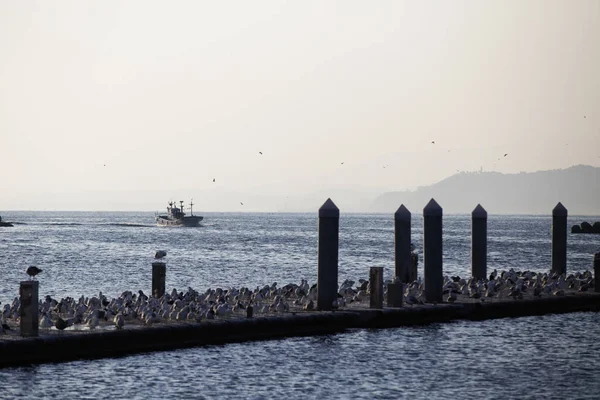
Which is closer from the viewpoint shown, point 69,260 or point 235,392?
point 235,392

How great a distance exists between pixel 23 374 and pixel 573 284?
76.0 feet

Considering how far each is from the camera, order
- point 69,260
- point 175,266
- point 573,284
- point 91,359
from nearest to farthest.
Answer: point 91,359 < point 573,284 < point 175,266 < point 69,260

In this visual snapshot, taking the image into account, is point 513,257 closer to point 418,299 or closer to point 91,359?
point 418,299

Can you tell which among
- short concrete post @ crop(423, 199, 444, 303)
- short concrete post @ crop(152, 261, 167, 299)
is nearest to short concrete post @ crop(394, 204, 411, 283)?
short concrete post @ crop(423, 199, 444, 303)

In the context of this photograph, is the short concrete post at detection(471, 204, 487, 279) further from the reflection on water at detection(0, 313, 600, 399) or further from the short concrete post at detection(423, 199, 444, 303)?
the reflection on water at detection(0, 313, 600, 399)

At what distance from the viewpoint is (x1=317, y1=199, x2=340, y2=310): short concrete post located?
31.0 m

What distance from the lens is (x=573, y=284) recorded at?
40219mm

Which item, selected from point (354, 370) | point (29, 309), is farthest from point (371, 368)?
point (29, 309)

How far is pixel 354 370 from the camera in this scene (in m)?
26.8

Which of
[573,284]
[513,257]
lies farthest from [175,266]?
[573,284]

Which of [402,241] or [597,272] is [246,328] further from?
[597,272]

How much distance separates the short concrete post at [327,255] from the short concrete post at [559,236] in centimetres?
1372

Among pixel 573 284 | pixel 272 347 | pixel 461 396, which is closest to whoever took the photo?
pixel 461 396

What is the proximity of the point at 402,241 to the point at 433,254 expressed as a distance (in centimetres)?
321
